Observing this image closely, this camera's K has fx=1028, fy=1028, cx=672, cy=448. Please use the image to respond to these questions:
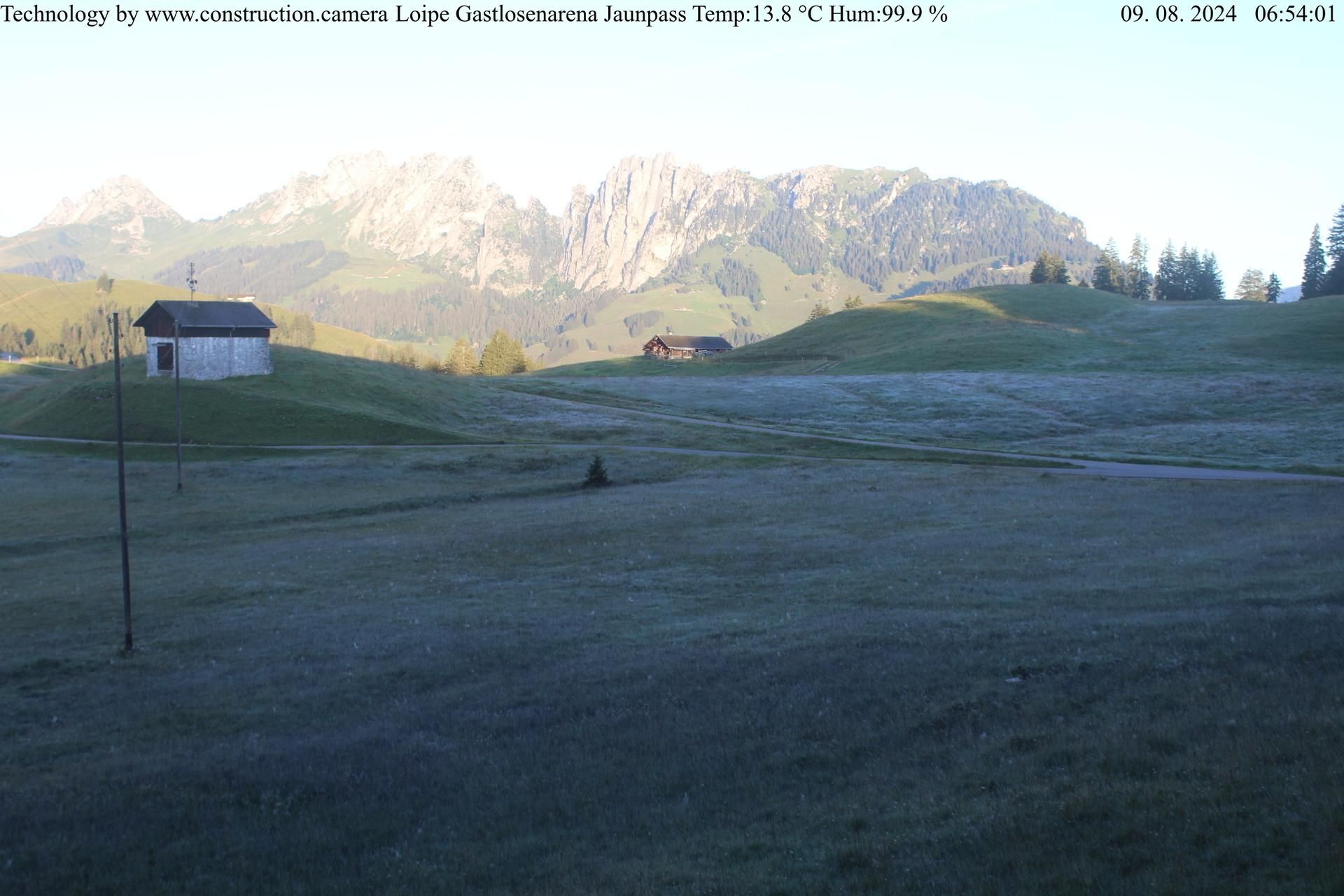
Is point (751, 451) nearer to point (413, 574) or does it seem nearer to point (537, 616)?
point (413, 574)

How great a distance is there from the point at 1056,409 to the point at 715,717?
84.2m

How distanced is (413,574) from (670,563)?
28.8ft

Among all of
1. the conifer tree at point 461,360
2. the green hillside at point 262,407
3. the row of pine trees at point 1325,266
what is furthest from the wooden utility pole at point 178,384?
the row of pine trees at point 1325,266

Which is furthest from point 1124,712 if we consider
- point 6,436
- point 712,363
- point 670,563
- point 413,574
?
point 712,363

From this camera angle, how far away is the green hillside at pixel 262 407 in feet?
273

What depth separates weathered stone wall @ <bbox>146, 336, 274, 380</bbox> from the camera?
315ft

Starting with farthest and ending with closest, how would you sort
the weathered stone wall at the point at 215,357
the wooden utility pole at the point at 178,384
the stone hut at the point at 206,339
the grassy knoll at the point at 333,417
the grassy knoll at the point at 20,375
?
the grassy knoll at the point at 20,375 → the weathered stone wall at the point at 215,357 → the stone hut at the point at 206,339 → the grassy knoll at the point at 333,417 → the wooden utility pole at the point at 178,384

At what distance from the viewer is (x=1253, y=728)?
12.4 m

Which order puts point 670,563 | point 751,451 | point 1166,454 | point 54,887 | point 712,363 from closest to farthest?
point 54,887 < point 670,563 < point 1166,454 < point 751,451 < point 712,363

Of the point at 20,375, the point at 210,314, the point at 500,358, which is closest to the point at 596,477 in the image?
the point at 210,314

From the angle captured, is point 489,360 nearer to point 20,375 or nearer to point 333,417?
point 20,375

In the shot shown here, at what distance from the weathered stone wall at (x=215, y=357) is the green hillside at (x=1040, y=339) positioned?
223ft

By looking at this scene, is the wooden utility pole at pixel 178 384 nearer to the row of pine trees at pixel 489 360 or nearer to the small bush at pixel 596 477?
the small bush at pixel 596 477

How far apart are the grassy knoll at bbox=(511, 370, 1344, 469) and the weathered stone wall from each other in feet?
108
